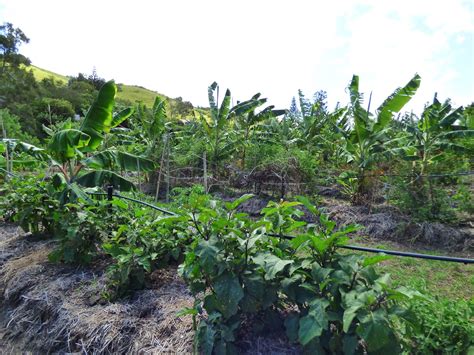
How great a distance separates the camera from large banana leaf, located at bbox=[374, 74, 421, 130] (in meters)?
7.08

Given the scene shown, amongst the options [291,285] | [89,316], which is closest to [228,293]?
[291,285]

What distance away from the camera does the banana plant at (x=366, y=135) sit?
7.35 m

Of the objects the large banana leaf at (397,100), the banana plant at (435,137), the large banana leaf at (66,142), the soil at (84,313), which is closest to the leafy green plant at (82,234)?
the soil at (84,313)

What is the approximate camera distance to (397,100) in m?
7.15

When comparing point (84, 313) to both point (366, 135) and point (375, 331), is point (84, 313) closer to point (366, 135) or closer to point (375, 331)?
point (375, 331)

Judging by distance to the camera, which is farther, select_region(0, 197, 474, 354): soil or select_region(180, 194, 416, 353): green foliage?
select_region(0, 197, 474, 354): soil

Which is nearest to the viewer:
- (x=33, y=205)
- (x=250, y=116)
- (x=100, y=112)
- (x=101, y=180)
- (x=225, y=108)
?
(x=33, y=205)

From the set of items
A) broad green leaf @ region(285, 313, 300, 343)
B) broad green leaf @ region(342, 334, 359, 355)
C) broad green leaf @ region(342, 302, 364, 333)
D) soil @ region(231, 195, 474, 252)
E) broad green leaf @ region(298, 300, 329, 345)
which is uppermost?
broad green leaf @ region(342, 302, 364, 333)

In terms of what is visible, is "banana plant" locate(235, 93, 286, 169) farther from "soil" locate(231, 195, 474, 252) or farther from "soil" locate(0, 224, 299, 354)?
"soil" locate(0, 224, 299, 354)

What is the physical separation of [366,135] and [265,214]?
20.3 ft

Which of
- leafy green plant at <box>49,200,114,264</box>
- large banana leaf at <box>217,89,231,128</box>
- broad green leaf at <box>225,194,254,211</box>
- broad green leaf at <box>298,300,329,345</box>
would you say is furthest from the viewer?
large banana leaf at <box>217,89,231,128</box>

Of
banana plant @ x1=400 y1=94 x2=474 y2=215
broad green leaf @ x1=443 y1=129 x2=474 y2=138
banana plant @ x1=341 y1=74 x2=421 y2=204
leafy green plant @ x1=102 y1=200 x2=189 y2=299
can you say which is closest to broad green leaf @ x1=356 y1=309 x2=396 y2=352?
leafy green plant @ x1=102 y1=200 x2=189 y2=299

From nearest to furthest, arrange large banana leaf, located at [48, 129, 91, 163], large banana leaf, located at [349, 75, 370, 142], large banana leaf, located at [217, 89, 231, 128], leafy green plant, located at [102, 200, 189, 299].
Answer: leafy green plant, located at [102, 200, 189, 299] → large banana leaf, located at [48, 129, 91, 163] → large banana leaf, located at [349, 75, 370, 142] → large banana leaf, located at [217, 89, 231, 128]

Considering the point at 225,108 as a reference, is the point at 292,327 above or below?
below
